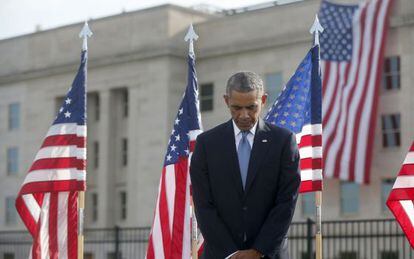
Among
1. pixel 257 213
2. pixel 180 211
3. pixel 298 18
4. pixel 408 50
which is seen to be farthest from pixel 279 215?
pixel 298 18

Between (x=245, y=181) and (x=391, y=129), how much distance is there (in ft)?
130

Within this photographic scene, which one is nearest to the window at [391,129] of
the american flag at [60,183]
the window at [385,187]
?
the window at [385,187]

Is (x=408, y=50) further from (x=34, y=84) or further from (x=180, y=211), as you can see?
(x=180, y=211)

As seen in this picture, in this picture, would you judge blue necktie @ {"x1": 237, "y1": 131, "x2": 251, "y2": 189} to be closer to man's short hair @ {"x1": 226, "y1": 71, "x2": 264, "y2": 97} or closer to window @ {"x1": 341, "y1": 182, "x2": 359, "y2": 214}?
man's short hair @ {"x1": 226, "y1": 71, "x2": 264, "y2": 97}

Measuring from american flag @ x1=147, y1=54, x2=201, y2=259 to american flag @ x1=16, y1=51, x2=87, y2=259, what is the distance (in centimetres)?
103

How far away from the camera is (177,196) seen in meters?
13.7

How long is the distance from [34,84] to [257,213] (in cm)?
5556

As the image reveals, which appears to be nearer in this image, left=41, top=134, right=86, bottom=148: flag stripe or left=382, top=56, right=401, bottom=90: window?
left=41, top=134, right=86, bottom=148: flag stripe

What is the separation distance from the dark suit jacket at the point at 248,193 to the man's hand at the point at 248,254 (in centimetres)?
7

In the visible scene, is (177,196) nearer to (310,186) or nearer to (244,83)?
(310,186)

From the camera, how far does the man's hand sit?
7281 millimetres

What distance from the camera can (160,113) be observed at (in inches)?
2142

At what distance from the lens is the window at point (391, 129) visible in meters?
46.5

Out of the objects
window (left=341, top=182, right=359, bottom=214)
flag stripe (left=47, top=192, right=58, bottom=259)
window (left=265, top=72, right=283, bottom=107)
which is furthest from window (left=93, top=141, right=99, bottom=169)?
flag stripe (left=47, top=192, right=58, bottom=259)
